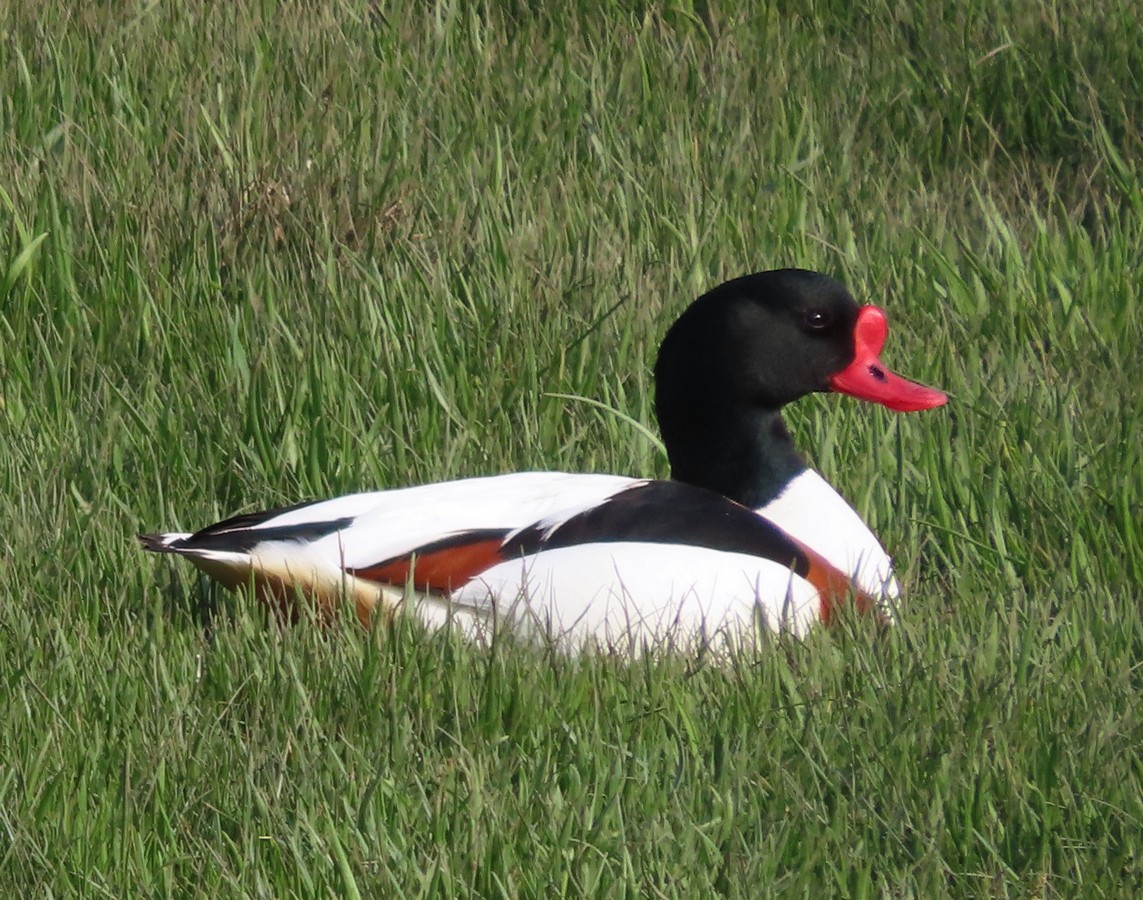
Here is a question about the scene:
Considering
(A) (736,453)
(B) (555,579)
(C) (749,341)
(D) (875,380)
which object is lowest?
(B) (555,579)

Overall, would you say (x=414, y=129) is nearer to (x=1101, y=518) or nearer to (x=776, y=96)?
(x=776, y=96)

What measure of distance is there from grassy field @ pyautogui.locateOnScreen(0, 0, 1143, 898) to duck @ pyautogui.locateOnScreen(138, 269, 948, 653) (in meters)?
0.12

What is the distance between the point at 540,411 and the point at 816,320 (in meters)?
0.65

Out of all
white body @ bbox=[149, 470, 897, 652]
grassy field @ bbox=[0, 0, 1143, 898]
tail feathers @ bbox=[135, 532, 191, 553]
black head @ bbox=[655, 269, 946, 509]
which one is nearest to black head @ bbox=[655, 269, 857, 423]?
black head @ bbox=[655, 269, 946, 509]

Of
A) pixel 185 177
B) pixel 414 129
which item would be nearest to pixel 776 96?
pixel 414 129

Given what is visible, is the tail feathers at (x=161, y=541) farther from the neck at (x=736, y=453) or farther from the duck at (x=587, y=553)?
the neck at (x=736, y=453)

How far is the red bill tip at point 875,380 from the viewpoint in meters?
3.78

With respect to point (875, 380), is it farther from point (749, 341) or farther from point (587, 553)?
point (587, 553)

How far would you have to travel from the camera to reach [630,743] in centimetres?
280

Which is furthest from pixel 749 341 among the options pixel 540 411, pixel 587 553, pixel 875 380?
pixel 587 553

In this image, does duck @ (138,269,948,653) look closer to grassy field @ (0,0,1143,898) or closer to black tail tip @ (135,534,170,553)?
black tail tip @ (135,534,170,553)

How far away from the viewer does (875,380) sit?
3.80m

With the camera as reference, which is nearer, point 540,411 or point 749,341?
point 749,341

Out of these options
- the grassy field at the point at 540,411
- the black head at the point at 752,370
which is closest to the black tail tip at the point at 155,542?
the grassy field at the point at 540,411
